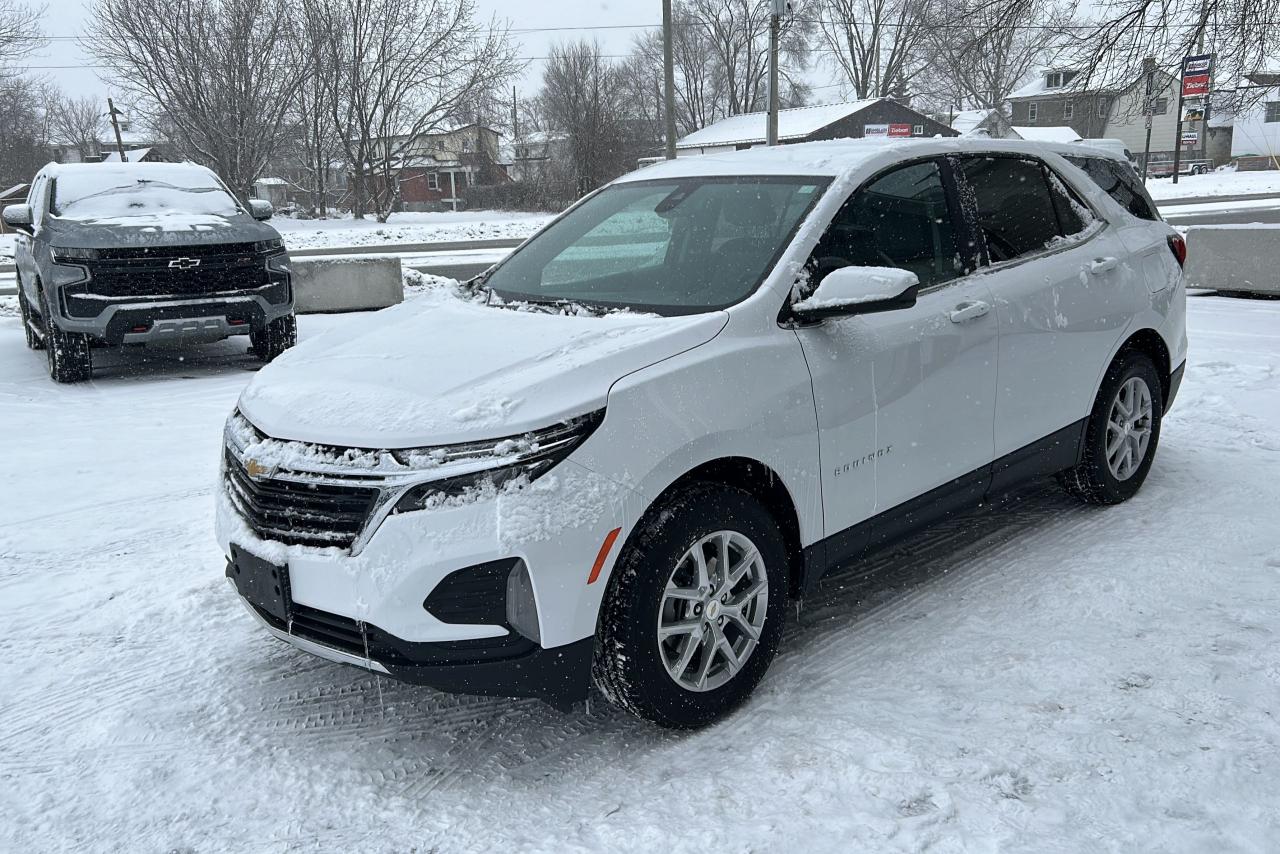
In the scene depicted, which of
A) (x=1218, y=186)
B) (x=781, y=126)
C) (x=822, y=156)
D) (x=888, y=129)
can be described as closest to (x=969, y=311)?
(x=822, y=156)

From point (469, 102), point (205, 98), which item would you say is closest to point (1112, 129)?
point (469, 102)

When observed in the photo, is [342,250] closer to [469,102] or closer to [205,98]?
[205,98]

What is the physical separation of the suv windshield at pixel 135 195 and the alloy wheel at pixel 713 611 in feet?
24.7

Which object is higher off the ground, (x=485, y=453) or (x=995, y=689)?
(x=485, y=453)

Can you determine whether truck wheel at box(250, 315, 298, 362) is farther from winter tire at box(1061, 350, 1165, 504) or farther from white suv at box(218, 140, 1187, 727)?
winter tire at box(1061, 350, 1165, 504)

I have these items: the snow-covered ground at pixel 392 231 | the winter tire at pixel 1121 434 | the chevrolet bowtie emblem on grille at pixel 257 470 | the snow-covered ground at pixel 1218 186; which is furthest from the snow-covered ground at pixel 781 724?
the snow-covered ground at pixel 1218 186

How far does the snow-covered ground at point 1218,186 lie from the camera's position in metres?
36.3

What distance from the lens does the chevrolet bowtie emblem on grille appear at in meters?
2.78

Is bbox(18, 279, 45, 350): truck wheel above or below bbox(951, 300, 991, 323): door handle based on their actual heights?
below

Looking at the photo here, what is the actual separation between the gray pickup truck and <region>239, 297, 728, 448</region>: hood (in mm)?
5293

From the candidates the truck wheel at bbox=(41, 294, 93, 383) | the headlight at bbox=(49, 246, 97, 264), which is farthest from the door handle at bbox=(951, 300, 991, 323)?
the truck wheel at bbox=(41, 294, 93, 383)

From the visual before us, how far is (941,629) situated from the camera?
3639 millimetres

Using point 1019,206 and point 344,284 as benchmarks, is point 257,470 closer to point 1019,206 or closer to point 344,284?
point 1019,206

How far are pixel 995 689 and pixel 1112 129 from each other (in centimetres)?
7670
